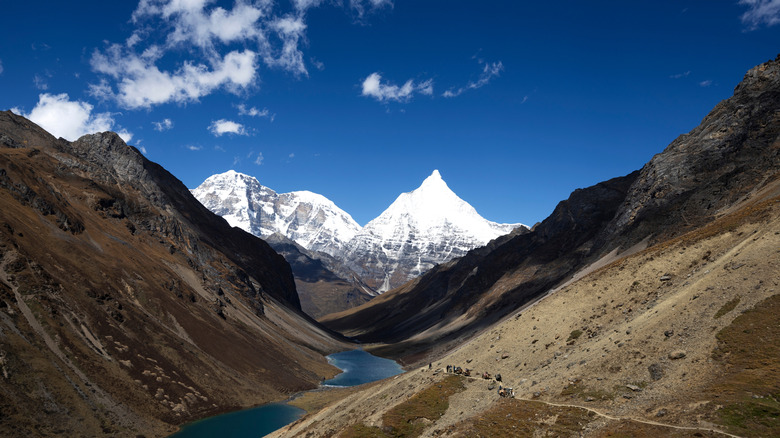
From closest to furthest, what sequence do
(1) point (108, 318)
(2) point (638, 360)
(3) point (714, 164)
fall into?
(2) point (638, 360), (1) point (108, 318), (3) point (714, 164)

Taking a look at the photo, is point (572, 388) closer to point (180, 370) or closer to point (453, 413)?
point (453, 413)

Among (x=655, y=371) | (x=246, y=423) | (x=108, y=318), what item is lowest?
(x=246, y=423)

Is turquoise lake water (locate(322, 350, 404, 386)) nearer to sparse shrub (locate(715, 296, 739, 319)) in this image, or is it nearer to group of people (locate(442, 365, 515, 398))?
group of people (locate(442, 365, 515, 398))

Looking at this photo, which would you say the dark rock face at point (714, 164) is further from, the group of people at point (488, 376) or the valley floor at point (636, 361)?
the group of people at point (488, 376)

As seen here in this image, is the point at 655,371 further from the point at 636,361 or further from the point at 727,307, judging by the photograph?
the point at 727,307

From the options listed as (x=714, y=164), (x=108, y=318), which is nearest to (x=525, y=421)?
(x=108, y=318)

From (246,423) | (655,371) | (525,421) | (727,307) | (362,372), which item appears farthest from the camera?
(362,372)

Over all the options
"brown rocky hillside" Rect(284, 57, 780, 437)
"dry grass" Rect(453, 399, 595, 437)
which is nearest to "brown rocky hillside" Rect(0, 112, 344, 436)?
"brown rocky hillside" Rect(284, 57, 780, 437)

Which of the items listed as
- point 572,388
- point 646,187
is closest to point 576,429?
point 572,388

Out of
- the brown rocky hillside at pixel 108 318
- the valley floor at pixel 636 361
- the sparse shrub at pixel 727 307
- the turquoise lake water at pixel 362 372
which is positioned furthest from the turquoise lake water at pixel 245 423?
the sparse shrub at pixel 727 307
